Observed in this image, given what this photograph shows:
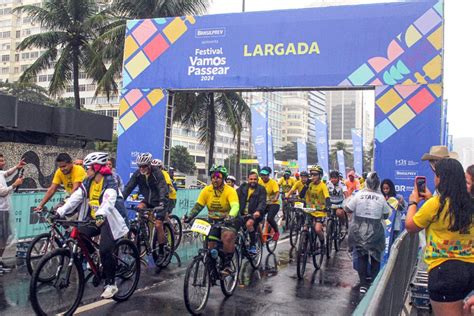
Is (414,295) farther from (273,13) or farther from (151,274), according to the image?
(273,13)

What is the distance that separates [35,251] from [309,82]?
7077 mm

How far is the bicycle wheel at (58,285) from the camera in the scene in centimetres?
509

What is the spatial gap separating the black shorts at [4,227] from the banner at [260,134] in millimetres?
13444

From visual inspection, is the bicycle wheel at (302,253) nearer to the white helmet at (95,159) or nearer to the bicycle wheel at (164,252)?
the bicycle wheel at (164,252)

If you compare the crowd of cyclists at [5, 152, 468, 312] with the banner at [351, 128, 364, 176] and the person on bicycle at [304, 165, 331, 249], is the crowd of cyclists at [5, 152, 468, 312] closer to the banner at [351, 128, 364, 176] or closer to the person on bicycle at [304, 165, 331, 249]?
the person on bicycle at [304, 165, 331, 249]

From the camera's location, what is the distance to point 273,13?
459 inches

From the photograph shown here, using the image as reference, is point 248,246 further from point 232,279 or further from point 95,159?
point 95,159

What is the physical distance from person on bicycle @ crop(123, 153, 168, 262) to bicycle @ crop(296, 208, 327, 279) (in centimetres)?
247

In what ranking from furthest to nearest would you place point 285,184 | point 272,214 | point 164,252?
point 285,184
point 272,214
point 164,252

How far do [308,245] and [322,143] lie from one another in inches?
736

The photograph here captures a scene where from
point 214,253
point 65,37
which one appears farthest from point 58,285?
point 65,37

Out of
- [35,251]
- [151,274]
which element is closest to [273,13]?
[151,274]

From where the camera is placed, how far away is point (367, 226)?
7.20 meters

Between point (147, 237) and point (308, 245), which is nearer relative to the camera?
point (147, 237)
